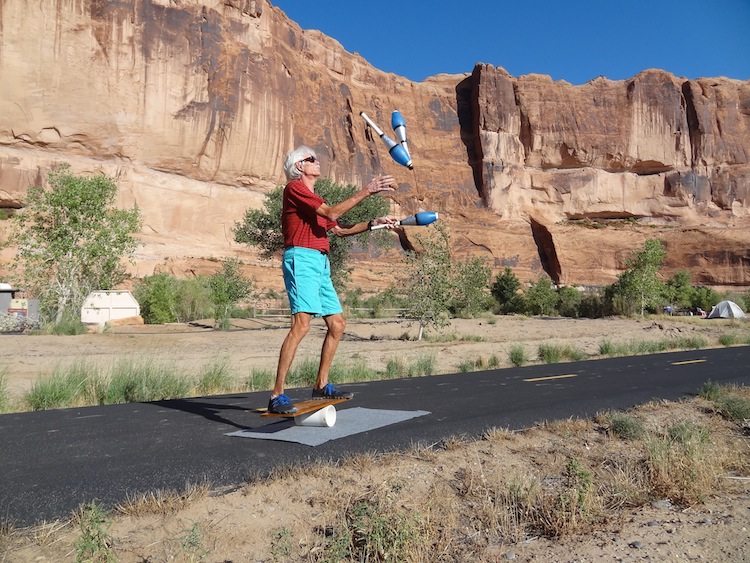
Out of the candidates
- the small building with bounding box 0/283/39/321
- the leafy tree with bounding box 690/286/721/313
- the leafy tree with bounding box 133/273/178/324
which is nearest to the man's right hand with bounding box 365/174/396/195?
the small building with bounding box 0/283/39/321

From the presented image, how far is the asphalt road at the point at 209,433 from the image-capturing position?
2.99 meters

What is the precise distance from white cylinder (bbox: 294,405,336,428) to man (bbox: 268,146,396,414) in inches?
8.5

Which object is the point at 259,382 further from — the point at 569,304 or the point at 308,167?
the point at 569,304

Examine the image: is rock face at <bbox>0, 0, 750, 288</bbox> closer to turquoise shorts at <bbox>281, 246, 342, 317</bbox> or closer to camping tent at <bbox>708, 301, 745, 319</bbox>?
camping tent at <bbox>708, 301, 745, 319</bbox>

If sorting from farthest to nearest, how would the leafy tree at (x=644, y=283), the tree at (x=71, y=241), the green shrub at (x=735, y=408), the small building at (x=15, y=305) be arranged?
the leafy tree at (x=644, y=283), the small building at (x=15, y=305), the tree at (x=71, y=241), the green shrub at (x=735, y=408)

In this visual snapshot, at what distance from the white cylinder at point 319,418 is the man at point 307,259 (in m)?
0.21

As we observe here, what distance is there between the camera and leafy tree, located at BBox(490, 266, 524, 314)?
4519cm

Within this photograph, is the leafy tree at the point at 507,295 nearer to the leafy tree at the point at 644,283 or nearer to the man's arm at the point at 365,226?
the leafy tree at the point at 644,283

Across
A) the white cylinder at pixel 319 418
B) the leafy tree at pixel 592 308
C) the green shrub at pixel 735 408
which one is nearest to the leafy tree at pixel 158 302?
the white cylinder at pixel 319 418

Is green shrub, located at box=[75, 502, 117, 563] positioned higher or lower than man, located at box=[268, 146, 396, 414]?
lower

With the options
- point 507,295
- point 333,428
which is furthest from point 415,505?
point 507,295

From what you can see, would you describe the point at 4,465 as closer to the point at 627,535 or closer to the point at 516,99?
the point at 627,535

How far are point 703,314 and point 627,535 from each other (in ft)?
156

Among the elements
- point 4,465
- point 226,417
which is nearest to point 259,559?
point 4,465
